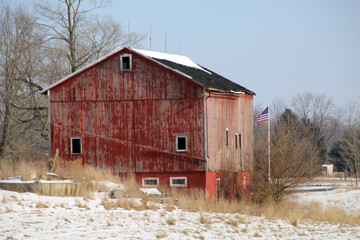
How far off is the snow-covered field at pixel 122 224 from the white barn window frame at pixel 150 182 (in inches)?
219

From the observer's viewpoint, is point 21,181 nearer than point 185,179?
Yes

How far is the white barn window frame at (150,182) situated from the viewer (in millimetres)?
29303

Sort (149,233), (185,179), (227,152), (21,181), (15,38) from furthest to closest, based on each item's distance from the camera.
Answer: (15,38) → (227,152) → (185,179) → (21,181) → (149,233)

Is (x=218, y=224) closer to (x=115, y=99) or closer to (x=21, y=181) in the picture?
(x=21, y=181)

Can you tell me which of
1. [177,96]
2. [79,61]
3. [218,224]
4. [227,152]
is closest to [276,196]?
[227,152]

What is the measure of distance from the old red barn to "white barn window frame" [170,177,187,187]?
0.05 meters

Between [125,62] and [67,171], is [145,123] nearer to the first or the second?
[125,62]

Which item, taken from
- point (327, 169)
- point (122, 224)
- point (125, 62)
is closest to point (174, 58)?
point (125, 62)

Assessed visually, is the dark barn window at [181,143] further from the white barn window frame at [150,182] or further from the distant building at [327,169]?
the distant building at [327,169]

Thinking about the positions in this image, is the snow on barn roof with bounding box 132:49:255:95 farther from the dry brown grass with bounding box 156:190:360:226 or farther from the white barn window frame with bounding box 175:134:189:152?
the dry brown grass with bounding box 156:190:360:226

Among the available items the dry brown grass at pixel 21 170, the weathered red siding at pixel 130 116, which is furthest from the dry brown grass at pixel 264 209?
the dry brown grass at pixel 21 170

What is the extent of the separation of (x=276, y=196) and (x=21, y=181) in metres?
13.0

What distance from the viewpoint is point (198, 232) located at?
18.8 m

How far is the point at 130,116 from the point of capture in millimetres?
29812
